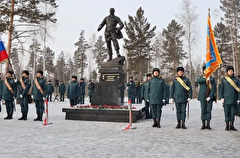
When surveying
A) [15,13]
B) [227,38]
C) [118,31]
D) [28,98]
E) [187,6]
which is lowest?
[28,98]

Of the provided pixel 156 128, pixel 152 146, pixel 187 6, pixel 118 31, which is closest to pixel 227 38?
pixel 187 6

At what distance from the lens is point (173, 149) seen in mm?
4723

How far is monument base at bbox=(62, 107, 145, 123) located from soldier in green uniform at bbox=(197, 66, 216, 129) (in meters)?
2.28

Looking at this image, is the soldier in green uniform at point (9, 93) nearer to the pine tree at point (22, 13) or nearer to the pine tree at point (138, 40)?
the pine tree at point (22, 13)

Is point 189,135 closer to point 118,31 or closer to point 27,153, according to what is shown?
point 27,153

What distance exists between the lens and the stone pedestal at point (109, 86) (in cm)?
981

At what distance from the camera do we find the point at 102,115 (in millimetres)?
8953

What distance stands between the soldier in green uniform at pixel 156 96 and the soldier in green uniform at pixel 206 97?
124cm

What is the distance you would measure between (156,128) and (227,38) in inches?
1273

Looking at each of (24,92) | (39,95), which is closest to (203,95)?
(39,95)

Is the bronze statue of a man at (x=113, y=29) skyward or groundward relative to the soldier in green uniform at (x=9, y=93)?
skyward

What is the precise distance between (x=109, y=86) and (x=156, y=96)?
2.77 m

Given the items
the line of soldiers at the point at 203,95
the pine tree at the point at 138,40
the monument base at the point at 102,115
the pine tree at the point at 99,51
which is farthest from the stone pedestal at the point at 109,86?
the pine tree at the point at 99,51

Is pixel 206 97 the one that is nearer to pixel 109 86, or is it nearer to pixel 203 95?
pixel 203 95
